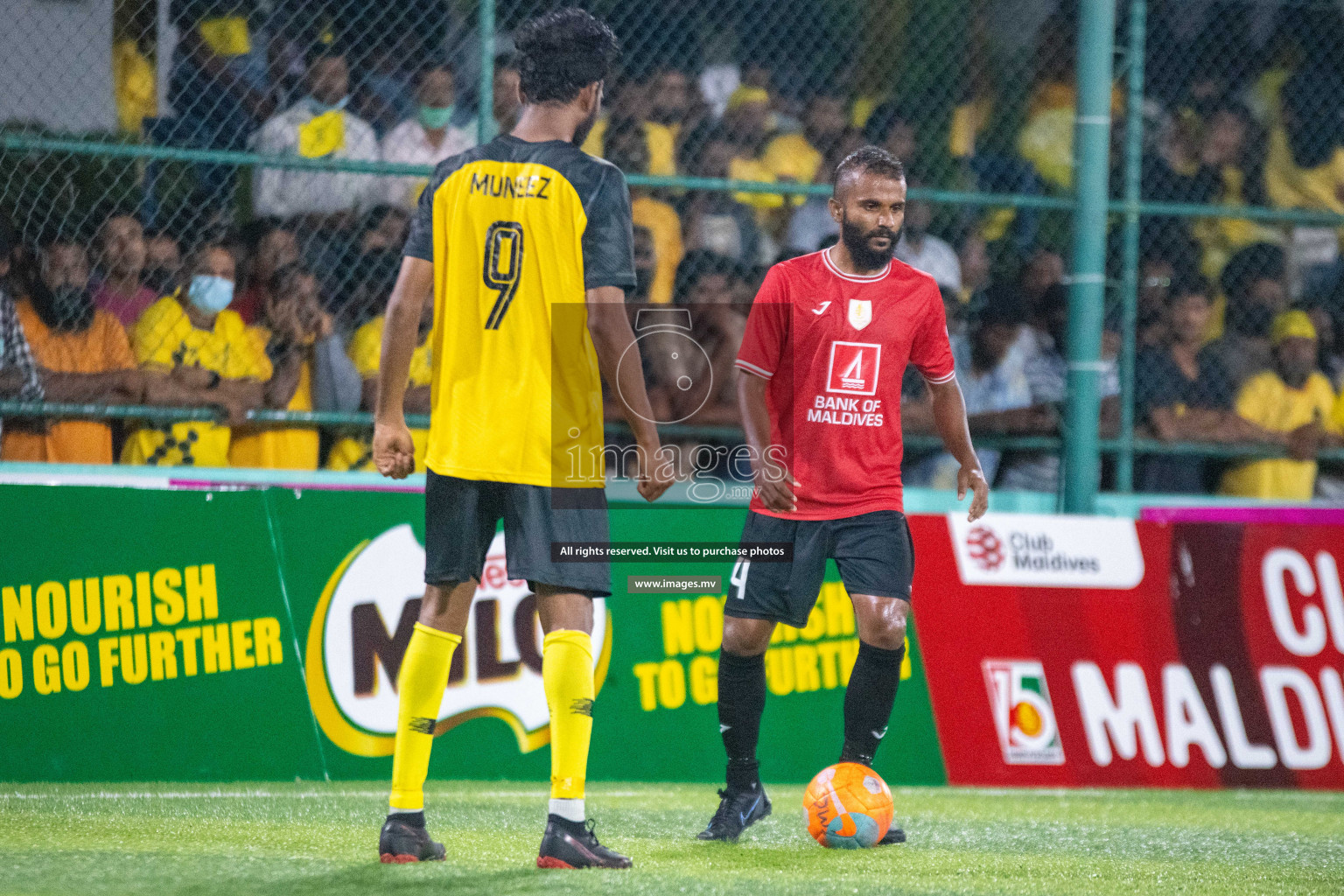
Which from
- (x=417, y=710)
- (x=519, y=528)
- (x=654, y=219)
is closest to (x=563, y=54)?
(x=519, y=528)

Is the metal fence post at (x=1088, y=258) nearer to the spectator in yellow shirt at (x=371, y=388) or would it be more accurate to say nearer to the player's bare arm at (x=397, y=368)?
the spectator in yellow shirt at (x=371, y=388)

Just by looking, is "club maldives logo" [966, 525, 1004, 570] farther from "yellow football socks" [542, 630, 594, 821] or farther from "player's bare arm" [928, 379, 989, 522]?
"yellow football socks" [542, 630, 594, 821]

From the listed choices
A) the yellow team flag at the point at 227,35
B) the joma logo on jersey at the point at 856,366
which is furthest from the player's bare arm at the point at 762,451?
the yellow team flag at the point at 227,35

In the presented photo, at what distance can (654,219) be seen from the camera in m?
7.73

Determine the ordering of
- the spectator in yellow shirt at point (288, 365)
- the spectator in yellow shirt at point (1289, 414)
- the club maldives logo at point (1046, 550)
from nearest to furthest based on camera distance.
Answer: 1. the spectator in yellow shirt at point (288, 365)
2. the club maldives logo at point (1046, 550)
3. the spectator in yellow shirt at point (1289, 414)

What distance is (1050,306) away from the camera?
813 cm

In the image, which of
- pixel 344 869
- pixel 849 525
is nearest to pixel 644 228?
pixel 849 525

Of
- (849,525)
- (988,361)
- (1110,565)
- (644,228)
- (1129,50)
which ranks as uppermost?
(1129,50)

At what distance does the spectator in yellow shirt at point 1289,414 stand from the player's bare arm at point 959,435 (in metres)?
3.57

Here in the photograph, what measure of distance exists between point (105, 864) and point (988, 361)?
5205 mm

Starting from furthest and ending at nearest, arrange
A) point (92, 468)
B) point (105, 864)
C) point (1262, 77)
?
point (1262, 77) < point (92, 468) < point (105, 864)

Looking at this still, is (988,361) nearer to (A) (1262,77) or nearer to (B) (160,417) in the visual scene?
(A) (1262,77)

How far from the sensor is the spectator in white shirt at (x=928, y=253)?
7.92 metres

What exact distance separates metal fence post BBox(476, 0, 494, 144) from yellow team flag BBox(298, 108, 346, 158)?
2.32ft
